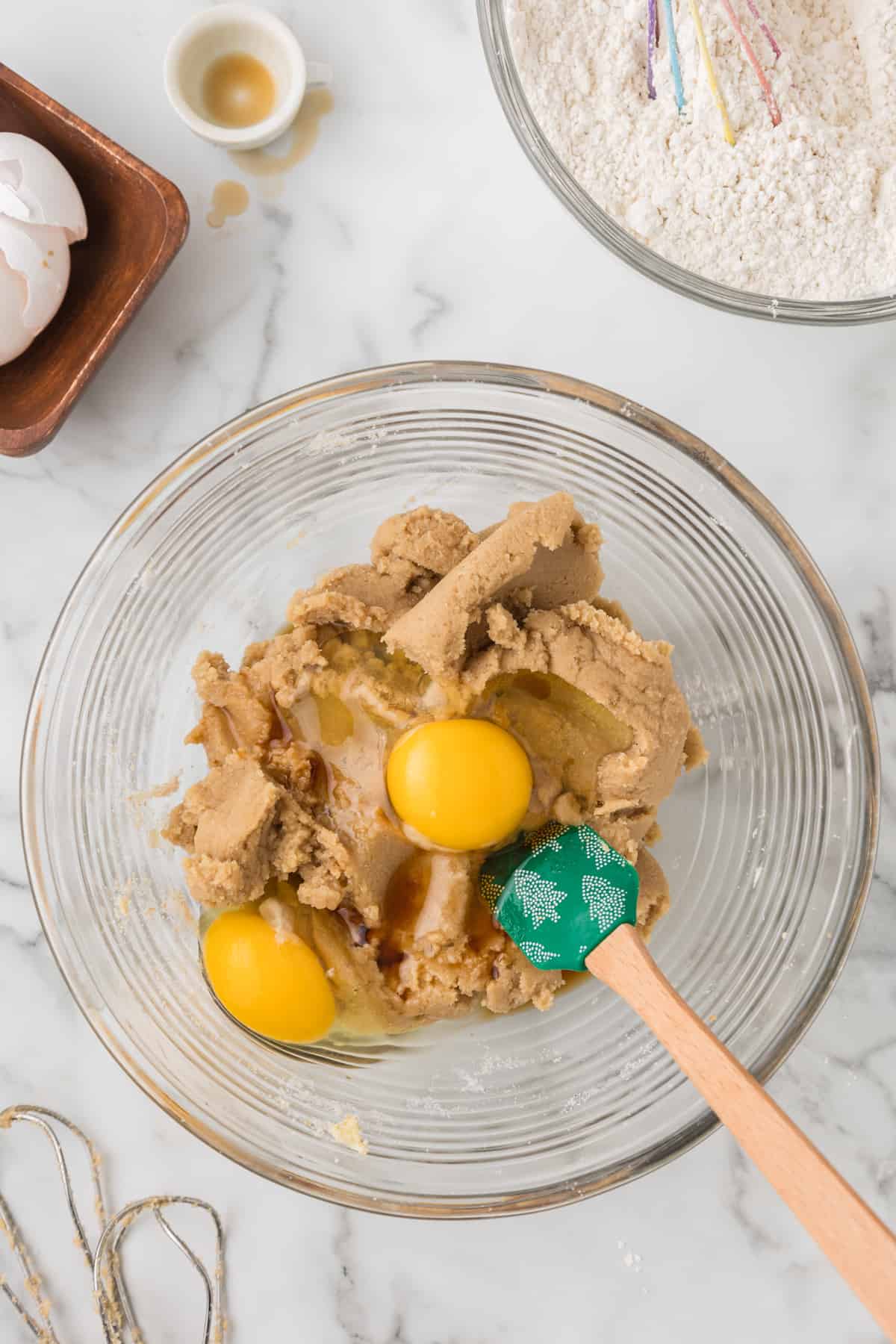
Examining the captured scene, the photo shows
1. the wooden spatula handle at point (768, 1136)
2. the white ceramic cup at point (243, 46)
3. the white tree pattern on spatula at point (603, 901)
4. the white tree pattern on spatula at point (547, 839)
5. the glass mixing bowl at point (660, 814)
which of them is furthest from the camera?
the white ceramic cup at point (243, 46)

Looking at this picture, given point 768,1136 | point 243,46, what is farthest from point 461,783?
point 243,46

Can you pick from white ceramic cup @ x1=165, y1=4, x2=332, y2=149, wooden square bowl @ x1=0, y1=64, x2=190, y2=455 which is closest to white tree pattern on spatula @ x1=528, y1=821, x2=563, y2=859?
wooden square bowl @ x1=0, y1=64, x2=190, y2=455

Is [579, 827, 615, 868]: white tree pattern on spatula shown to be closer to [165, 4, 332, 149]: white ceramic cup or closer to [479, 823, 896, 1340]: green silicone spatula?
[479, 823, 896, 1340]: green silicone spatula

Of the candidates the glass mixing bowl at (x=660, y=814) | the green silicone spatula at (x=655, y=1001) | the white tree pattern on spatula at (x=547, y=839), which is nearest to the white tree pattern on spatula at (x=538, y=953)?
the green silicone spatula at (x=655, y=1001)

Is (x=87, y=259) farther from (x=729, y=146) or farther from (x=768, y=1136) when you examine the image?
(x=768, y=1136)

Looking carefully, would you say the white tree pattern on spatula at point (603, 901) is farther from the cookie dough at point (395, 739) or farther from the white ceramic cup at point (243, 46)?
the white ceramic cup at point (243, 46)

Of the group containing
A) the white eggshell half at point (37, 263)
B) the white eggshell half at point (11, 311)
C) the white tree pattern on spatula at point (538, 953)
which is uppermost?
the white eggshell half at point (37, 263)
